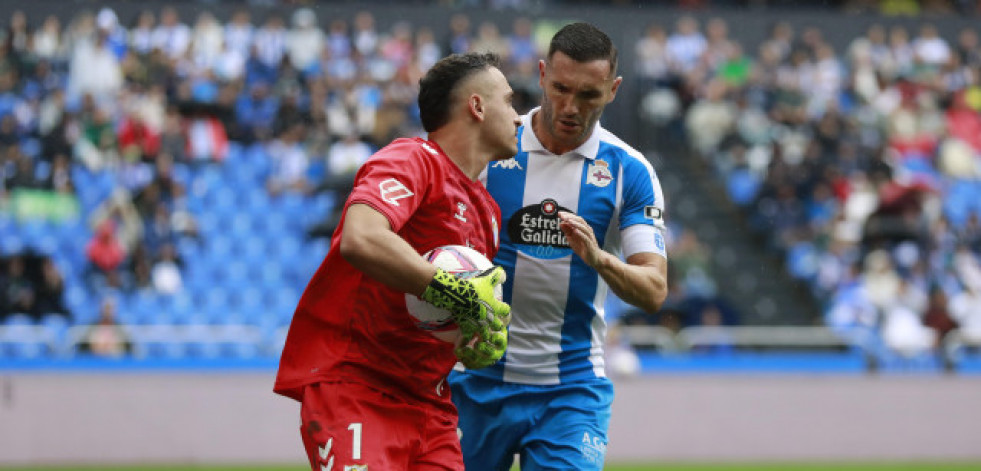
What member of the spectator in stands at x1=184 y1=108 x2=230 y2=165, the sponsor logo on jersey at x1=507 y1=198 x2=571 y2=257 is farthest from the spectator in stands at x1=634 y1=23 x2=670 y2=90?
the sponsor logo on jersey at x1=507 y1=198 x2=571 y2=257

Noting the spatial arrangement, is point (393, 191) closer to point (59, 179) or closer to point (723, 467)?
point (723, 467)

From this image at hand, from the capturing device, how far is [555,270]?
5.63 meters

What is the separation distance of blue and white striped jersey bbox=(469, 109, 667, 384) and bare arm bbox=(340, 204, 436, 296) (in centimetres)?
153

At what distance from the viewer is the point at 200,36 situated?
18266 mm

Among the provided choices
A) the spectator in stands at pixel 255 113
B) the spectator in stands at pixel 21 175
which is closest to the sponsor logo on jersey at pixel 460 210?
the spectator in stands at pixel 21 175

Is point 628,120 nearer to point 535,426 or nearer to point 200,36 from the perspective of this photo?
point 200,36

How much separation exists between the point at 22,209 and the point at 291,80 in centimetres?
405

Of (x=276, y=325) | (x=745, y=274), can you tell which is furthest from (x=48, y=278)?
(x=745, y=274)

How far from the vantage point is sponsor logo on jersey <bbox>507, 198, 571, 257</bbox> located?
5.64 m

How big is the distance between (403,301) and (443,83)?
80 cm

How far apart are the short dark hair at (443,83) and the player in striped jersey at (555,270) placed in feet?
2.58

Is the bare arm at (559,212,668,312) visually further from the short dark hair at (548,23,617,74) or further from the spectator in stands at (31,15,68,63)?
the spectator in stands at (31,15,68,63)

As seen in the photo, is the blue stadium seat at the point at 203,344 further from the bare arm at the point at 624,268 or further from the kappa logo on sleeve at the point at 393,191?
the kappa logo on sleeve at the point at 393,191

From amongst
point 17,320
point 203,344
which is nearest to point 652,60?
point 203,344
